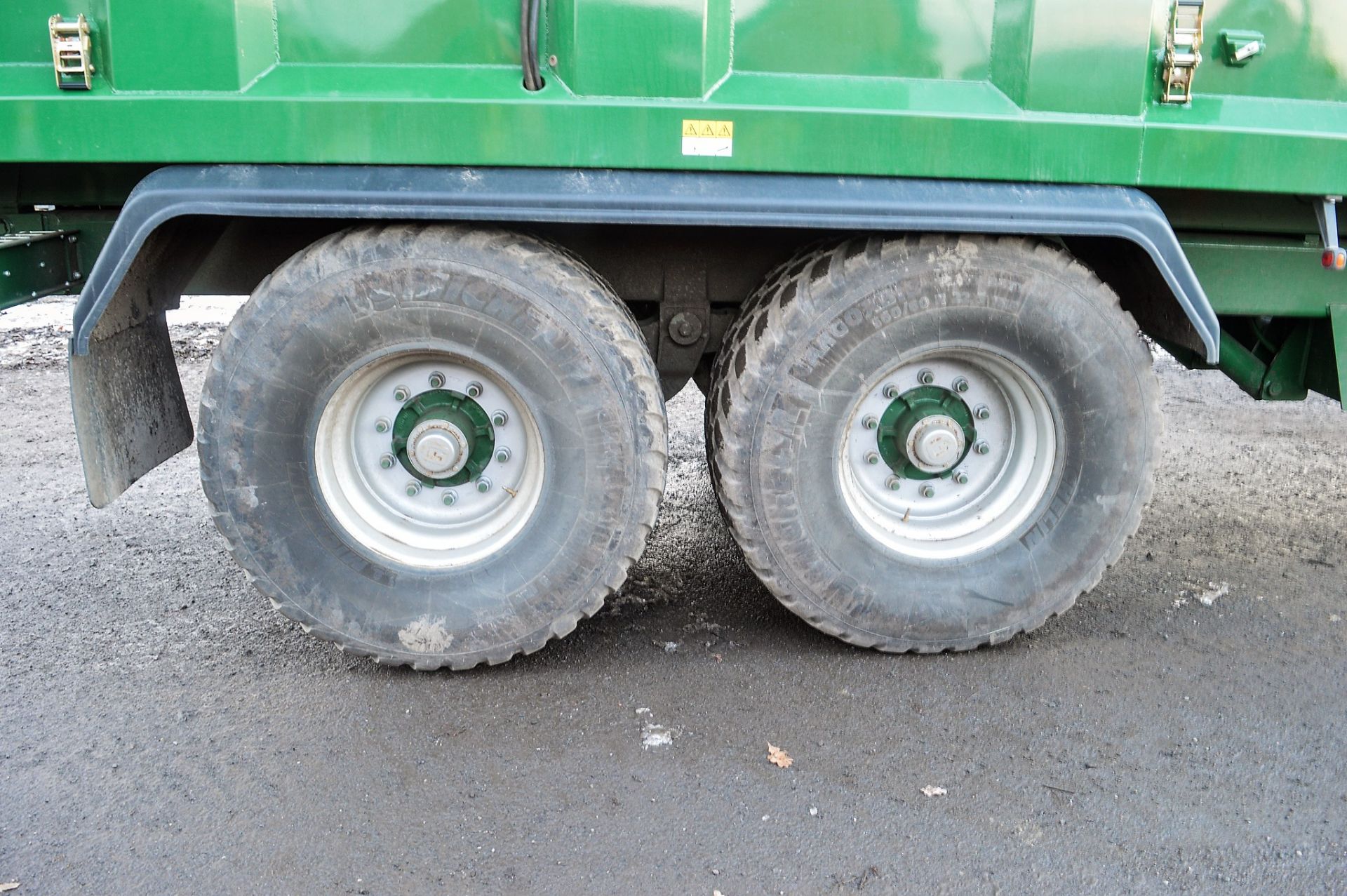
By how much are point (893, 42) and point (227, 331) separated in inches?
78.9

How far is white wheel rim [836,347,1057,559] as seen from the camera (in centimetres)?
364

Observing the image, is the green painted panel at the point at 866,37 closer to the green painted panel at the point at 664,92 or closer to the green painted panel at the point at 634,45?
the green painted panel at the point at 664,92

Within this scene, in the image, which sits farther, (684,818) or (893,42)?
(893,42)

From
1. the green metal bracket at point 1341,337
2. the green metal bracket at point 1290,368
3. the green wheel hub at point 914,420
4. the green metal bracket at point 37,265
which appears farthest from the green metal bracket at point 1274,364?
the green metal bracket at point 37,265

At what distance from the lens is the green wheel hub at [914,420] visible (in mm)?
3652

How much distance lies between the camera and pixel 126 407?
146 inches

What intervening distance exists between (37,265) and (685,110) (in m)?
2.03

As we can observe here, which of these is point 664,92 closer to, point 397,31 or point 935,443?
point 397,31

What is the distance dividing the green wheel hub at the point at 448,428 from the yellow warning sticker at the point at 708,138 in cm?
98

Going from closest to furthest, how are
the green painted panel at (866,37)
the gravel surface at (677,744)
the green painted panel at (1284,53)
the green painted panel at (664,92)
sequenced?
1. the gravel surface at (677,744)
2. the green painted panel at (664,92)
3. the green painted panel at (866,37)
4. the green painted panel at (1284,53)

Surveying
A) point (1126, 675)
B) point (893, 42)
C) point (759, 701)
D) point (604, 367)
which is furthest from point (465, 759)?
point (893, 42)

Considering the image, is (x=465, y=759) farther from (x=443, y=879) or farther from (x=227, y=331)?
(x=227, y=331)

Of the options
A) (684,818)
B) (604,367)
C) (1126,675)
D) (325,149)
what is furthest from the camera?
(1126,675)

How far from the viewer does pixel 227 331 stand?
3.32 m
